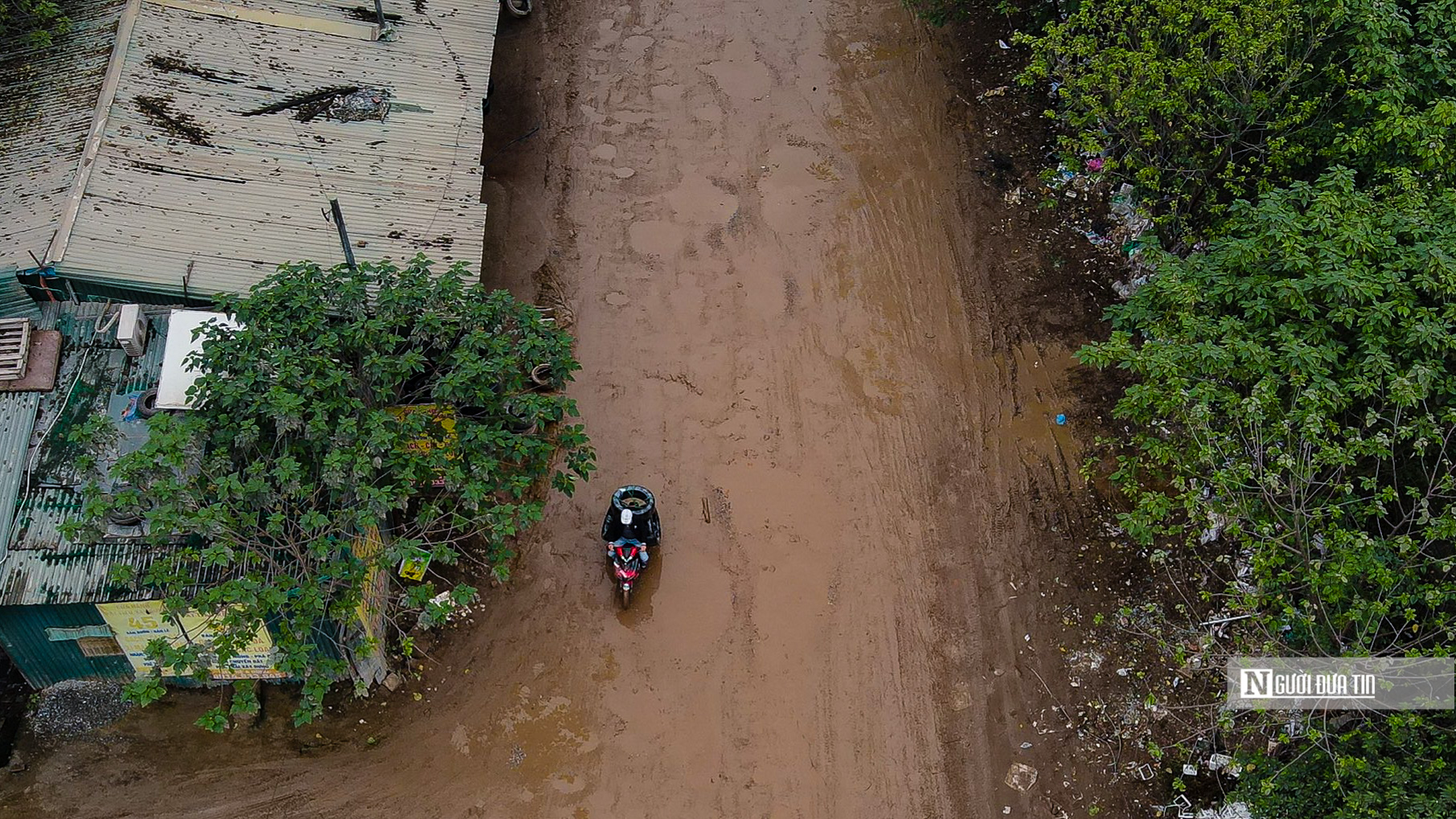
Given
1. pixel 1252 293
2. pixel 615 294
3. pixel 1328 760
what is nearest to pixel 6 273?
pixel 615 294

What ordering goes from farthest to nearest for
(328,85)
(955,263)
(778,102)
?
(778,102) → (955,263) → (328,85)

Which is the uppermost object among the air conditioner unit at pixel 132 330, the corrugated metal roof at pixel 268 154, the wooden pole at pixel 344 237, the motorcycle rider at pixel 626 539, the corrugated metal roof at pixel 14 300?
the corrugated metal roof at pixel 268 154

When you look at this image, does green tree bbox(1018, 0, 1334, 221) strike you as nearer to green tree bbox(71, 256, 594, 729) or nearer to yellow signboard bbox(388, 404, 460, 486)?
green tree bbox(71, 256, 594, 729)

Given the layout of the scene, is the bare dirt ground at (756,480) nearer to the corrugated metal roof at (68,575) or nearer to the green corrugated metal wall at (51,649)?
the green corrugated metal wall at (51,649)

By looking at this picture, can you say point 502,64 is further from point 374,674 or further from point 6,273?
point 374,674

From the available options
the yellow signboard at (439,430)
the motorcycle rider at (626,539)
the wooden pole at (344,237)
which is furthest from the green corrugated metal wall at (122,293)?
the motorcycle rider at (626,539)
